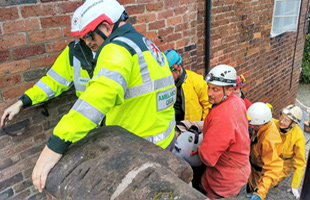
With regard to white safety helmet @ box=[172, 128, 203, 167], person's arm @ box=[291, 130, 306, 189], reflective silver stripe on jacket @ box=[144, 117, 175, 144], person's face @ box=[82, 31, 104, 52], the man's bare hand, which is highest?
person's face @ box=[82, 31, 104, 52]

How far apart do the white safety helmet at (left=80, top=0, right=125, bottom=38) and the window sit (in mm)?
5500

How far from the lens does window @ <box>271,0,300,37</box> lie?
620cm

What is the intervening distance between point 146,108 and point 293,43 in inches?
275

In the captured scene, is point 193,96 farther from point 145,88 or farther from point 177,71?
point 145,88

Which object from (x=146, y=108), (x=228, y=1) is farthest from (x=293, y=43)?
(x=146, y=108)

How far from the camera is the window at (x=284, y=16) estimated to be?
620cm

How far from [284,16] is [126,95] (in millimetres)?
6144

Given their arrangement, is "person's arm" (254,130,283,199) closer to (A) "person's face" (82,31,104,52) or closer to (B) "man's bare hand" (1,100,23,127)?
(A) "person's face" (82,31,104,52)

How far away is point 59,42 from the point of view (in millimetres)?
2400

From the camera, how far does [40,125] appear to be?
96.6 inches

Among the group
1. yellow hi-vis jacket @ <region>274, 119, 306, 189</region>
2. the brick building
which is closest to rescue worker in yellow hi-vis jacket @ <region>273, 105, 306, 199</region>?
yellow hi-vis jacket @ <region>274, 119, 306, 189</region>

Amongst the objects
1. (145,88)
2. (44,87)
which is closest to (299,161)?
(145,88)

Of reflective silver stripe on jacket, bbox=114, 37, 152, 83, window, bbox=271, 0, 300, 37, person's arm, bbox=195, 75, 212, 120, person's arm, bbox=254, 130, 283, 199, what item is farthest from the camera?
window, bbox=271, 0, 300, 37

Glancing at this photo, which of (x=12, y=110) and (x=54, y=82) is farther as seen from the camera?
(x=54, y=82)
